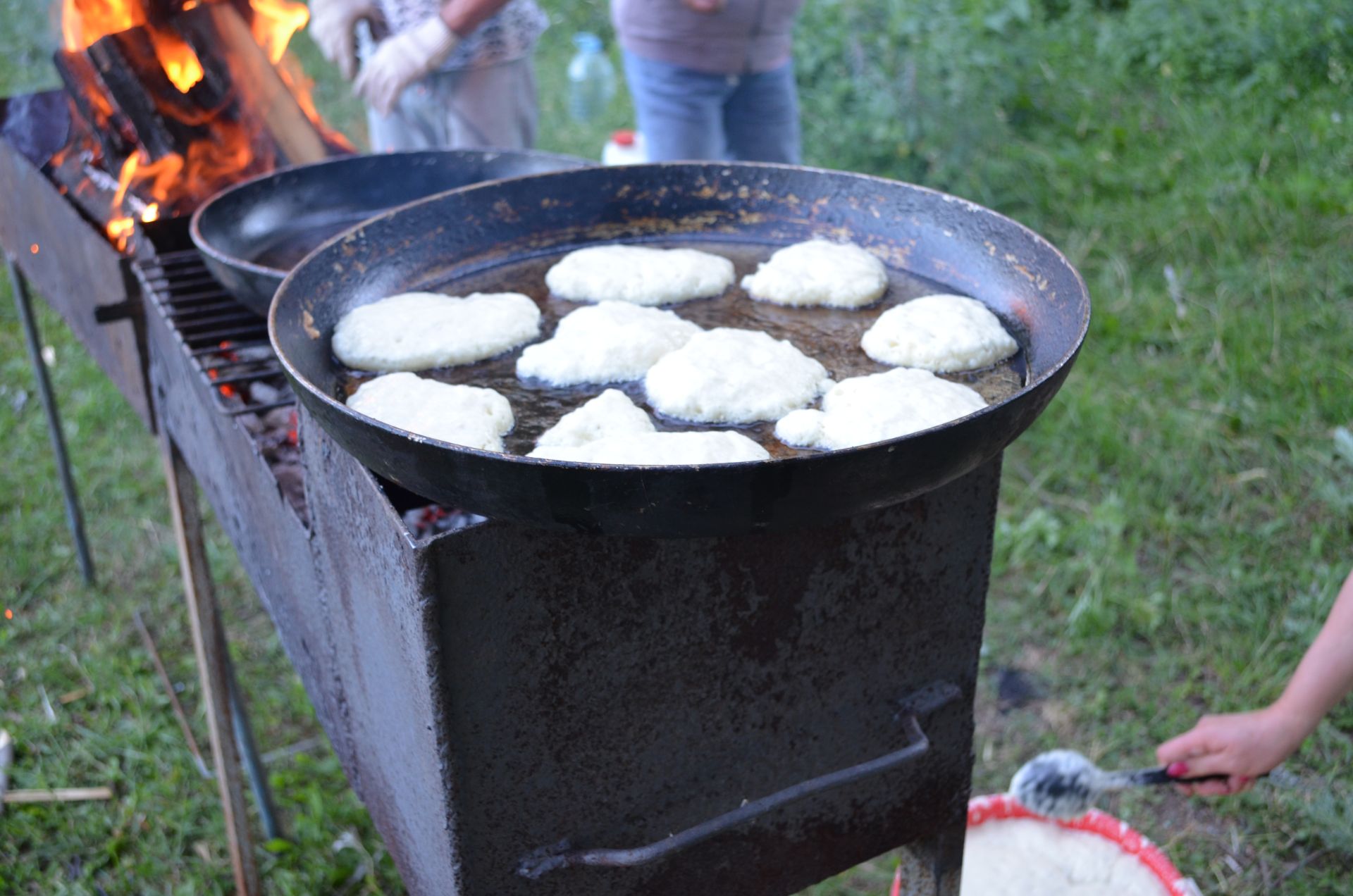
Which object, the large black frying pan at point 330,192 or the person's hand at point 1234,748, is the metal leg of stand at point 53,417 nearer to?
the large black frying pan at point 330,192

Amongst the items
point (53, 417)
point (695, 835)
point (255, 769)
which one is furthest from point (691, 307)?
point (53, 417)

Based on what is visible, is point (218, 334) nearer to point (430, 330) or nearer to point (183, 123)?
point (430, 330)

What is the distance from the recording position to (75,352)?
5492mm

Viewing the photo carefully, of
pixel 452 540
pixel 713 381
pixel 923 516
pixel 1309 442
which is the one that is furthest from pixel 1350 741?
pixel 452 540

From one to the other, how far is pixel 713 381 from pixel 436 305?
57 cm

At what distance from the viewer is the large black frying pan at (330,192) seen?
2408 millimetres

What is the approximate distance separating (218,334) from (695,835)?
127 cm

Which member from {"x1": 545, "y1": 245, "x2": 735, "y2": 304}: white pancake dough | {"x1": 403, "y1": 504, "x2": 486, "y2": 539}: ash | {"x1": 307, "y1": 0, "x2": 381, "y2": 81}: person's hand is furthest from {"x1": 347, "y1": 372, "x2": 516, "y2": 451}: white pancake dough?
{"x1": 307, "y1": 0, "x2": 381, "y2": 81}: person's hand

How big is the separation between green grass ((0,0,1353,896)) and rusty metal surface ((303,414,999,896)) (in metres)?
1.20

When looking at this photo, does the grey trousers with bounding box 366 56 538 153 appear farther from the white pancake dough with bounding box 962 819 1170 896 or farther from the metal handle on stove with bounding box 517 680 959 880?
the metal handle on stove with bounding box 517 680 959 880

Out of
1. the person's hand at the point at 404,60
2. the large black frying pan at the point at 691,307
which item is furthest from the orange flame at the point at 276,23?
the large black frying pan at the point at 691,307

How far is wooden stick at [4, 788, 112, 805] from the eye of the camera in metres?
3.03

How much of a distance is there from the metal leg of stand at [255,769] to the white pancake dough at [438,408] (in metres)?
1.47

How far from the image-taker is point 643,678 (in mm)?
1432
